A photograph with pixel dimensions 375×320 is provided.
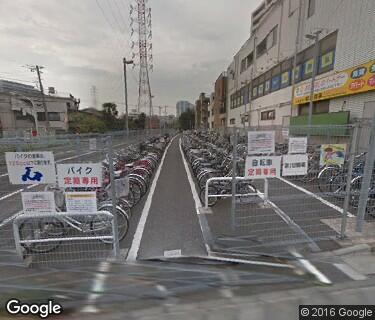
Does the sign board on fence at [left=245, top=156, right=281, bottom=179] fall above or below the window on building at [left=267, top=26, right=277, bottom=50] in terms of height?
below

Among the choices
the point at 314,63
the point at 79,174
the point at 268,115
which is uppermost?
the point at 314,63

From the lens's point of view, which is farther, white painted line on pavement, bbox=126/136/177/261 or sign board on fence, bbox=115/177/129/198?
sign board on fence, bbox=115/177/129/198

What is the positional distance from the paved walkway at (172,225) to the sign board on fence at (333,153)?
240 cm

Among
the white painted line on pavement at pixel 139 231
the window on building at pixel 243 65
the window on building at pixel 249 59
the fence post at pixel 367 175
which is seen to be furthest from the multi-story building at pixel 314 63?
the white painted line on pavement at pixel 139 231

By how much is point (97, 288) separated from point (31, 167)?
171 cm

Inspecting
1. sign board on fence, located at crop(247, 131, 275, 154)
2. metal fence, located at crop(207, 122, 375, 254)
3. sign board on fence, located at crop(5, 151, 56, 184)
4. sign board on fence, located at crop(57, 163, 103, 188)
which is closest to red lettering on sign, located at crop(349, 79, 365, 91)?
metal fence, located at crop(207, 122, 375, 254)

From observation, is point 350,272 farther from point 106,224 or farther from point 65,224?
Answer: point 65,224

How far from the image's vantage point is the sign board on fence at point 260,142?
3547 mm

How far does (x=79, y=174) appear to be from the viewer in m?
3.07

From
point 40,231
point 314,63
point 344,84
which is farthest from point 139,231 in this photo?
point 314,63

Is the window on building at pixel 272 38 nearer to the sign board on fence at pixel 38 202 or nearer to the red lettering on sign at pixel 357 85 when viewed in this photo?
the red lettering on sign at pixel 357 85

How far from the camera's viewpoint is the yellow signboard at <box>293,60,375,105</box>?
32.6 ft

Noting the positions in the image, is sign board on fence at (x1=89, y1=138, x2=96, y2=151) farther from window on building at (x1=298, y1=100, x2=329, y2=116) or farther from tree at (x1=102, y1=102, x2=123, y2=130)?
tree at (x1=102, y1=102, x2=123, y2=130)

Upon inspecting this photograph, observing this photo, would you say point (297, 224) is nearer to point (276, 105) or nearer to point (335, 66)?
point (335, 66)
